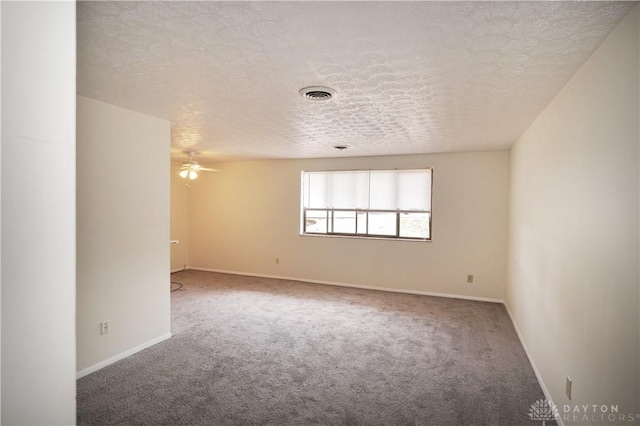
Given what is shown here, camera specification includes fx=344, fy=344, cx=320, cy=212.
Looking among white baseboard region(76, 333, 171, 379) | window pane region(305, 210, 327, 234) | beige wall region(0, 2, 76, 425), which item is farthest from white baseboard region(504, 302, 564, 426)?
white baseboard region(76, 333, 171, 379)

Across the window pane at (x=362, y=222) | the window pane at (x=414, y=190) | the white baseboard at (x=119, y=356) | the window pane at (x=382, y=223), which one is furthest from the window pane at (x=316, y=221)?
the white baseboard at (x=119, y=356)

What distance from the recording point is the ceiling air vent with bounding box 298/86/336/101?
252 cm

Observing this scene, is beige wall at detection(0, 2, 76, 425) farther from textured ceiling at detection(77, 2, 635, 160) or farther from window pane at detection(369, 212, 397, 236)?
window pane at detection(369, 212, 397, 236)

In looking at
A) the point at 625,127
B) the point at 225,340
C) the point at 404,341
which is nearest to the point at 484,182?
the point at 404,341

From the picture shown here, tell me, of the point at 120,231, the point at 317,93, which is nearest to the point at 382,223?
the point at 317,93

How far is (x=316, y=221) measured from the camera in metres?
6.66

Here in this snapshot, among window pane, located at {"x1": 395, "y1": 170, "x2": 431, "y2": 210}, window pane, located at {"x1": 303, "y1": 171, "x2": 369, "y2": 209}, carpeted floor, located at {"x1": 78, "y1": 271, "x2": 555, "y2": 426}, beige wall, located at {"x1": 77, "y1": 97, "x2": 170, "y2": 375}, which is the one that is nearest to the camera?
carpeted floor, located at {"x1": 78, "y1": 271, "x2": 555, "y2": 426}

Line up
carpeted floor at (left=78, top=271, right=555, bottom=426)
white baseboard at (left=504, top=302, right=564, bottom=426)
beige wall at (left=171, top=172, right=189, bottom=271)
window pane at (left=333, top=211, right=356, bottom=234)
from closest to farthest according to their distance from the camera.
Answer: white baseboard at (left=504, top=302, right=564, bottom=426), carpeted floor at (left=78, top=271, right=555, bottom=426), window pane at (left=333, top=211, right=356, bottom=234), beige wall at (left=171, top=172, right=189, bottom=271)

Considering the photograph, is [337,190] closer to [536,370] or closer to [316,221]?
[316,221]

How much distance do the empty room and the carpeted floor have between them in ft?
0.09

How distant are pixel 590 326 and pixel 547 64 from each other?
1537 millimetres

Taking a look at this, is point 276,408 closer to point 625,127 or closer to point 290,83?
point 290,83

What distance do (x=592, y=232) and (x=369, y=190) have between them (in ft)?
14.1

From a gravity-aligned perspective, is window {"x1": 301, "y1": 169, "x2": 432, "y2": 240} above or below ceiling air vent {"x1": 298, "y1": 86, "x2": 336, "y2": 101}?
below
